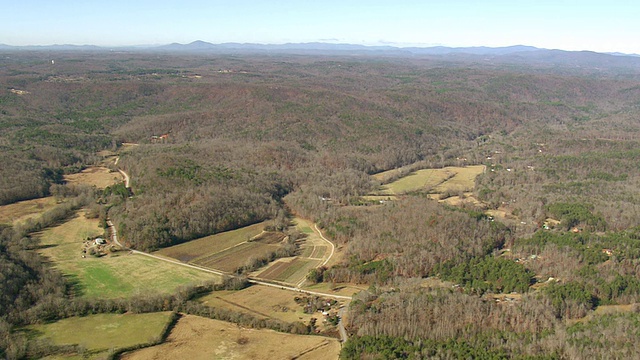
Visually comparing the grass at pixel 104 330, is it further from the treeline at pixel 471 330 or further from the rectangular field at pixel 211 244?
the treeline at pixel 471 330

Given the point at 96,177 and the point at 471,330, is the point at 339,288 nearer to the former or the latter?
the point at 471,330

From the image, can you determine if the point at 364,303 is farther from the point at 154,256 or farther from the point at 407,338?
the point at 154,256

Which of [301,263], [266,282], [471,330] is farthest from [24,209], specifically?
[471,330]

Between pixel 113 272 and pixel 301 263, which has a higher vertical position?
pixel 113 272

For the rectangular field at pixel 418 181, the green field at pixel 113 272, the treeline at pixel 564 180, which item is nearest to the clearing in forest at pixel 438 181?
the rectangular field at pixel 418 181

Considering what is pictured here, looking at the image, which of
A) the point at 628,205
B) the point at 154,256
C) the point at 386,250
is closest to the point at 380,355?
the point at 386,250

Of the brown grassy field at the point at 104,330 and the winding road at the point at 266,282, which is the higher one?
the winding road at the point at 266,282
